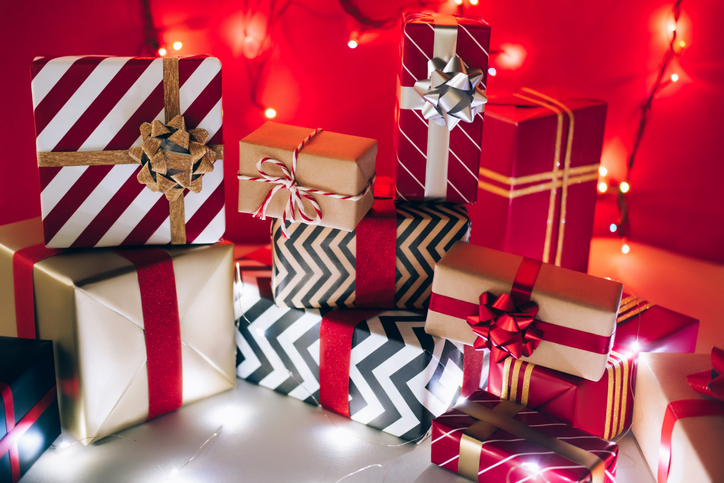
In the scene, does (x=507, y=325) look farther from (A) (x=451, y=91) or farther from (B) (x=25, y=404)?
(B) (x=25, y=404)

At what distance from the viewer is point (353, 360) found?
4.17 feet

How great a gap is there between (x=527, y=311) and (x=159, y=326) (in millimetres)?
707

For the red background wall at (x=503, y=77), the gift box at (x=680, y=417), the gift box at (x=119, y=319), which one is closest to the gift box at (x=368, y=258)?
the gift box at (x=119, y=319)

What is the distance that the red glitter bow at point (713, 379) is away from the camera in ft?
3.48

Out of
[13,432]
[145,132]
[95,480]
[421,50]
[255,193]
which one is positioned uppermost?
[421,50]

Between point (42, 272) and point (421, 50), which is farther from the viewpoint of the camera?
point (421, 50)

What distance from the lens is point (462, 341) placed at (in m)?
1.22

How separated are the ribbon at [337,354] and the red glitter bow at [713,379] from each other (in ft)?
1.97

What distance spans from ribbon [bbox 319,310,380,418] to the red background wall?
687 millimetres

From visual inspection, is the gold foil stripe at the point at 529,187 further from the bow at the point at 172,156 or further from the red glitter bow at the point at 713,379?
the bow at the point at 172,156

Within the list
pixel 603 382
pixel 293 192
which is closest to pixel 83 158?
pixel 293 192

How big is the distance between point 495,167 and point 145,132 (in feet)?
2.55

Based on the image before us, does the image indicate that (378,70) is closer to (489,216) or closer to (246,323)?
(489,216)

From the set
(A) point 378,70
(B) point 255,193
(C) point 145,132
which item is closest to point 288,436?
(B) point 255,193
